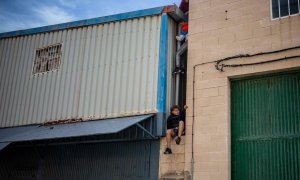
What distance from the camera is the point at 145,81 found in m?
11.1

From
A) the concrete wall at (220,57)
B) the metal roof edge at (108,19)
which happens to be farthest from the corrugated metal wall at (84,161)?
the metal roof edge at (108,19)

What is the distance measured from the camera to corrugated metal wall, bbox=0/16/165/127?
36.9 ft

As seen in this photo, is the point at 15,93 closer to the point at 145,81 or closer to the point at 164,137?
the point at 145,81

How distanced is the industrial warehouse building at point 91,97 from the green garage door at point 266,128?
6.66ft

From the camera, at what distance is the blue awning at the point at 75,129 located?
9618mm

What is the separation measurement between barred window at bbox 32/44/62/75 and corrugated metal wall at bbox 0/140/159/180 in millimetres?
2591

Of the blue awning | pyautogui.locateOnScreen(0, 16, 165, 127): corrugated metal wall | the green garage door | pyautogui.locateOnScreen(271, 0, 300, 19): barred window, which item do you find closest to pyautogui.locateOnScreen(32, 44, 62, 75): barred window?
pyautogui.locateOnScreen(0, 16, 165, 127): corrugated metal wall

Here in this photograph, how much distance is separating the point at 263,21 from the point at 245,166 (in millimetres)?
3517

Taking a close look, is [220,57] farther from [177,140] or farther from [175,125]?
[177,140]

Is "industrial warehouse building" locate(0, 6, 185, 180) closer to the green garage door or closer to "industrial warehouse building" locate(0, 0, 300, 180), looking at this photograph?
"industrial warehouse building" locate(0, 0, 300, 180)

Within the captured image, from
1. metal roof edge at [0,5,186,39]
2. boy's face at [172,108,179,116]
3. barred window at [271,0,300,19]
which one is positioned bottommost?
boy's face at [172,108,179,116]

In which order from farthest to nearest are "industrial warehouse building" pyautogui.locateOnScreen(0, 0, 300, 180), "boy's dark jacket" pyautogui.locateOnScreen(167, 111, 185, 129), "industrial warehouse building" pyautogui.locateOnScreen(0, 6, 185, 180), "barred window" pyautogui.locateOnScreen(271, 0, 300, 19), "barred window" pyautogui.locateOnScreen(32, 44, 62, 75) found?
1. "barred window" pyautogui.locateOnScreen(32, 44, 62, 75)
2. "industrial warehouse building" pyautogui.locateOnScreen(0, 6, 185, 180)
3. "boy's dark jacket" pyautogui.locateOnScreen(167, 111, 185, 129)
4. "barred window" pyautogui.locateOnScreen(271, 0, 300, 19)
5. "industrial warehouse building" pyautogui.locateOnScreen(0, 0, 300, 180)

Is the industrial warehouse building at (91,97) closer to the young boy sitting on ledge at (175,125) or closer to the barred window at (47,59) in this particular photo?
the barred window at (47,59)

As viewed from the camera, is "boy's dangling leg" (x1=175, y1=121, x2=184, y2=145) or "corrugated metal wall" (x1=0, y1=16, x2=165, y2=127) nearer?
"boy's dangling leg" (x1=175, y1=121, x2=184, y2=145)
